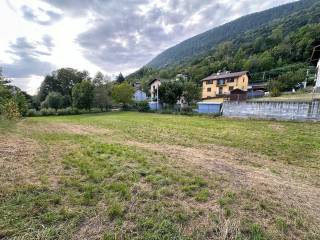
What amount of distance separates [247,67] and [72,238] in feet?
233

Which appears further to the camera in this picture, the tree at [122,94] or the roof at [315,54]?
the tree at [122,94]

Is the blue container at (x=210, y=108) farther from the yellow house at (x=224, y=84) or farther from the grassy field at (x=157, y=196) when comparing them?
the grassy field at (x=157, y=196)

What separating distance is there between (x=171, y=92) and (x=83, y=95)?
711 inches

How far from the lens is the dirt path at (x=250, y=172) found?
3528 millimetres

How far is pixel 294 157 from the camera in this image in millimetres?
6223

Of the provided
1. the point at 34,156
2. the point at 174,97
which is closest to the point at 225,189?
the point at 34,156

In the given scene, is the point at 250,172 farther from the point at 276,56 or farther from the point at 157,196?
the point at 276,56

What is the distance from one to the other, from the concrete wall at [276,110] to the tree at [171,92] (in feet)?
39.5

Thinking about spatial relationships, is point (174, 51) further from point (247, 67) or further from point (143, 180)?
point (143, 180)

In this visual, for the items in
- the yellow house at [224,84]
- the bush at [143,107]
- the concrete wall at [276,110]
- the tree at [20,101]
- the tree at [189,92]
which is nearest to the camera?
the concrete wall at [276,110]

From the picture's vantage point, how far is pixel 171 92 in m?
30.7

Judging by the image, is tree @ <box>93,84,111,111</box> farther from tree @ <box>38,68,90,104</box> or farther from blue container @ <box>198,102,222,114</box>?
blue container @ <box>198,102,222,114</box>

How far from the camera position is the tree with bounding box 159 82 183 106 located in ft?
101

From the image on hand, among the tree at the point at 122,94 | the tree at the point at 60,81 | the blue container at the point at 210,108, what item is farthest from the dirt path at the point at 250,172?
the tree at the point at 60,81
